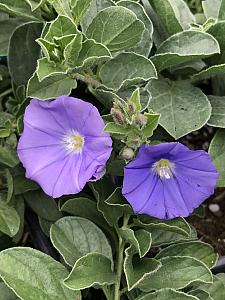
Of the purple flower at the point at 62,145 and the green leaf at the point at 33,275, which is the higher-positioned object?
the purple flower at the point at 62,145

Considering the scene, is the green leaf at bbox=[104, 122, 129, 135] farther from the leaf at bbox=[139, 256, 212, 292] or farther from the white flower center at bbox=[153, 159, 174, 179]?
the leaf at bbox=[139, 256, 212, 292]

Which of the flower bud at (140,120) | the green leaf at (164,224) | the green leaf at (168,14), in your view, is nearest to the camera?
the flower bud at (140,120)

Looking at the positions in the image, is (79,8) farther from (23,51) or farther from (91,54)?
(23,51)

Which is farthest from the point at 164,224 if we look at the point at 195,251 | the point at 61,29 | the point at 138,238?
the point at 61,29

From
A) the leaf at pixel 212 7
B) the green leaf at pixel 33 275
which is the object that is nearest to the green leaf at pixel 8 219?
the green leaf at pixel 33 275

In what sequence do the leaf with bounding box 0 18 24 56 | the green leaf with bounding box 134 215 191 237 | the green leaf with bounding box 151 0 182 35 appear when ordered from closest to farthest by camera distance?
the green leaf with bounding box 134 215 191 237 < the green leaf with bounding box 151 0 182 35 < the leaf with bounding box 0 18 24 56

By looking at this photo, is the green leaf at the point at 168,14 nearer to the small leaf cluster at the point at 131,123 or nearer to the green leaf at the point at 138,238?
the small leaf cluster at the point at 131,123

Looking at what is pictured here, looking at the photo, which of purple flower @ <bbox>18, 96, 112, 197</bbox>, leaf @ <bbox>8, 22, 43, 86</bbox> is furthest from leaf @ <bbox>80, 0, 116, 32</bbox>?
purple flower @ <bbox>18, 96, 112, 197</bbox>
